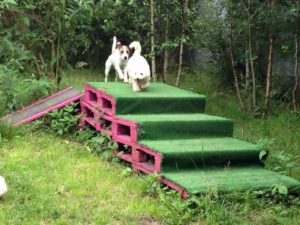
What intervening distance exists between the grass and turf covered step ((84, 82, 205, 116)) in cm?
58

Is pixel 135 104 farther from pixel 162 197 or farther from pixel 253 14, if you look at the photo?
pixel 253 14

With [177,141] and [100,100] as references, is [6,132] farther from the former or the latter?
[177,141]

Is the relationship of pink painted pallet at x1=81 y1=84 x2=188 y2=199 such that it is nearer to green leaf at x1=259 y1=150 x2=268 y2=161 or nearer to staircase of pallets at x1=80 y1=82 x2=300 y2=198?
staircase of pallets at x1=80 y1=82 x2=300 y2=198

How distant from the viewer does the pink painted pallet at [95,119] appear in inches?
227

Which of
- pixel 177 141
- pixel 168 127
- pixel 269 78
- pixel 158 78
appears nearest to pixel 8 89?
pixel 168 127

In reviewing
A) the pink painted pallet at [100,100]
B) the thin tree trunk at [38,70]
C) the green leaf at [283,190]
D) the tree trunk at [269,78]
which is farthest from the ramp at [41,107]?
the green leaf at [283,190]

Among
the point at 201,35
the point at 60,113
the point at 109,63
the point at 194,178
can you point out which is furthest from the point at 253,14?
the point at 194,178

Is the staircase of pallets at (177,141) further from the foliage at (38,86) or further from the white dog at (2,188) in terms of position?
the white dog at (2,188)

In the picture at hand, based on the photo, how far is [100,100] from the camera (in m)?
6.04

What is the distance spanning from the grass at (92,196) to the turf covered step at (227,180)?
0.33ft

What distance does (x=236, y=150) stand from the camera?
496 centimetres

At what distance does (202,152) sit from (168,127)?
1.91ft

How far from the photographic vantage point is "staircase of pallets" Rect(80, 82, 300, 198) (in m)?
4.57

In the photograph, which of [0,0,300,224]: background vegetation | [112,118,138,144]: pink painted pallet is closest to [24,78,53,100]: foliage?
[0,0,300,224]: background vegetation
